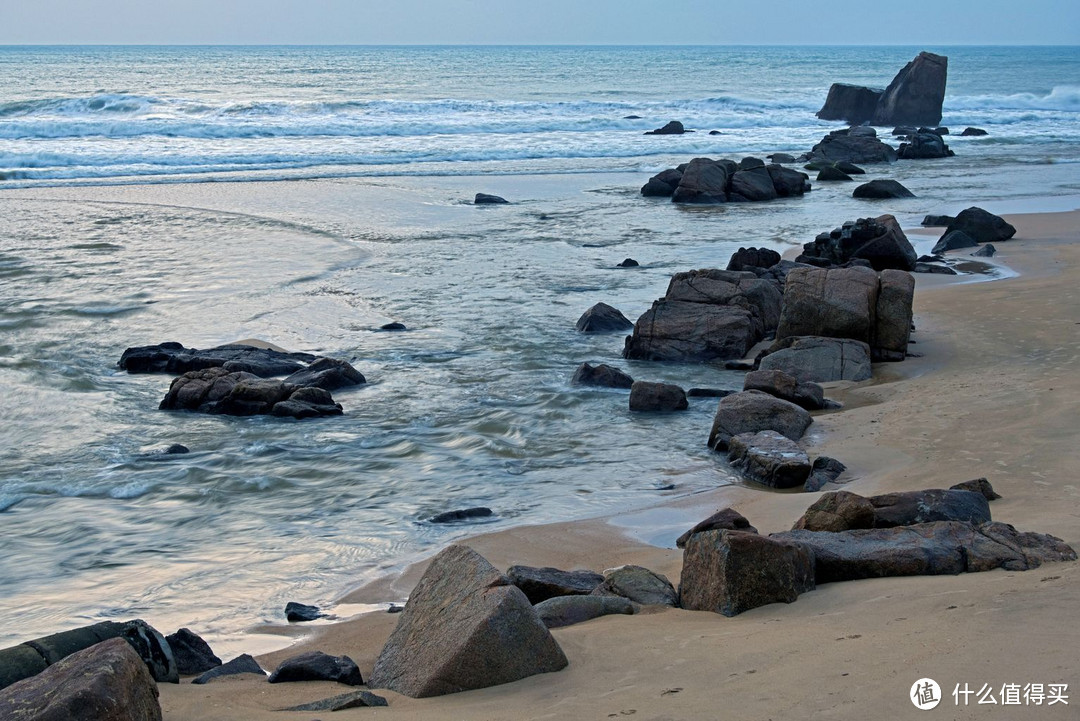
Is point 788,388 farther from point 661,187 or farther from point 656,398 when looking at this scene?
point 661,187

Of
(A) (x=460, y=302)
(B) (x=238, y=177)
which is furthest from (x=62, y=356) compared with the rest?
(B) (x=238, y=177)

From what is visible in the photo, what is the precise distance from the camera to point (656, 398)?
9625 mm

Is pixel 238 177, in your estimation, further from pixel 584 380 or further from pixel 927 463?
pixel 927 463

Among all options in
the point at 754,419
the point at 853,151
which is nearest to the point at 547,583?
the point at 754,419

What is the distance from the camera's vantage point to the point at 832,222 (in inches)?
805

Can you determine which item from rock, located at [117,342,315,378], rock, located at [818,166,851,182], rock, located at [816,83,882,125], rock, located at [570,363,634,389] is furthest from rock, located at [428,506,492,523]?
rock, located at [816,83,882,125]

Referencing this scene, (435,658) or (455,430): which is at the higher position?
(435,658)

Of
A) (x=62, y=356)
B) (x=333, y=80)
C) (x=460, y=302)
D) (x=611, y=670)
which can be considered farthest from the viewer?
(x=333, y=80)

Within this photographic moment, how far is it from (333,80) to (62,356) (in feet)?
211

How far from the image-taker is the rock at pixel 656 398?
962cm

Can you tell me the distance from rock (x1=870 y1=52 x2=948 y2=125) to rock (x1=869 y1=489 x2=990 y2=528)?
157 feet

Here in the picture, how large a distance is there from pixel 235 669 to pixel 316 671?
0.44 meters

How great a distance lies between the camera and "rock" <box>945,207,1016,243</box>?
17438 millimetres

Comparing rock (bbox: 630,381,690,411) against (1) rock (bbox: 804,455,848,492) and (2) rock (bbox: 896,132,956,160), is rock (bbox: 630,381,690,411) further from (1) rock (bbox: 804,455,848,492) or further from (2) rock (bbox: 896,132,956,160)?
(2) rock (bbox: 896,132,956,160)
